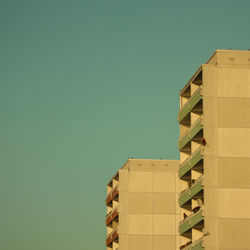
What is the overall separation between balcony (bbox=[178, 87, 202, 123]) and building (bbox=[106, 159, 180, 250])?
27.4 meters

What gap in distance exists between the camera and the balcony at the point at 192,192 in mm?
77688

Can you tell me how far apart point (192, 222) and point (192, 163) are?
6.31 m

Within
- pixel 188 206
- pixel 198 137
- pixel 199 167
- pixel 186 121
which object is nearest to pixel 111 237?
pixel 188 206

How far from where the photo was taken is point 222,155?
77.1 m

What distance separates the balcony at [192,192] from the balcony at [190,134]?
5256mm

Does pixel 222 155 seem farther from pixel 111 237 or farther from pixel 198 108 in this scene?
pixel 111 237

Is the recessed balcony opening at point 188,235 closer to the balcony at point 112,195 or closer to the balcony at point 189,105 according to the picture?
the balcony at point 189,105

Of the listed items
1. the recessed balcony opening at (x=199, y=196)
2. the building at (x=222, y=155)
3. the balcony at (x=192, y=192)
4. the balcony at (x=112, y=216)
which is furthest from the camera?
the balcony at (x=112, y=216)

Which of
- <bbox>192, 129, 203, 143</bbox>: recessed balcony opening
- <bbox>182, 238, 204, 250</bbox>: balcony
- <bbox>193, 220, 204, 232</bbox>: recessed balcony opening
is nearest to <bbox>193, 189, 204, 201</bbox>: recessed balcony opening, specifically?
<bbox>193, 220, 204, 232</bbox>: recessed balcony opening

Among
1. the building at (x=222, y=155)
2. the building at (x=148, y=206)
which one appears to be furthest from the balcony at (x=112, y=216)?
the building at (x=222, y=155)

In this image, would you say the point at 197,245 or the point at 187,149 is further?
the point at 187,149

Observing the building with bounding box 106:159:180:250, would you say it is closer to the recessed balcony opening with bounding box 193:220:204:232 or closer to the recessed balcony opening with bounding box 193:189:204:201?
the recessed balcony opening with bounding box 193:220:204:232

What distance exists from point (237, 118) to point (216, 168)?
564 cm

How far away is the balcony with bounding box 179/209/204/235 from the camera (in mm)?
77062
